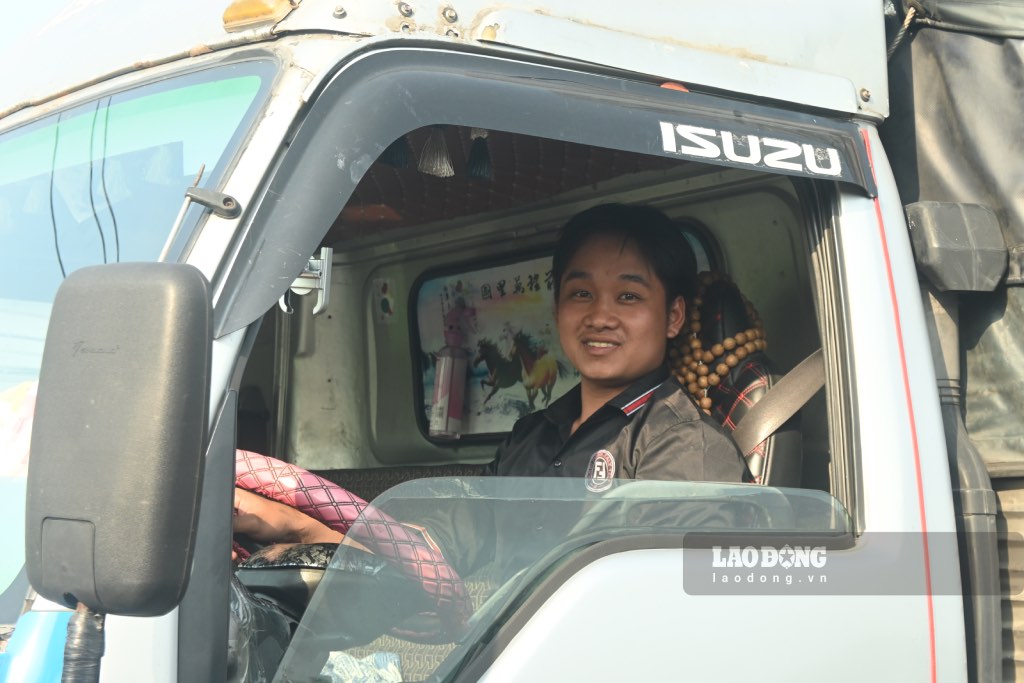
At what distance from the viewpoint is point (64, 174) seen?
76.9 inches

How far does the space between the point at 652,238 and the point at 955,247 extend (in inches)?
27.8

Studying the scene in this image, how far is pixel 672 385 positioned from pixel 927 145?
751mm

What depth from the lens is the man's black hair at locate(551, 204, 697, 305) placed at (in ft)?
9.28

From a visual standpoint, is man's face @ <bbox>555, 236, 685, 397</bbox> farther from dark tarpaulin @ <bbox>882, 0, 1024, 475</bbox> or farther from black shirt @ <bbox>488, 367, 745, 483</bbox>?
dark tarpaulin @ <bbox>882, 0, 1024, 475</bbox>

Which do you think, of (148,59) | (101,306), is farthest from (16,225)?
(101,306)

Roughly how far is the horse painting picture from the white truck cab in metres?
0.60

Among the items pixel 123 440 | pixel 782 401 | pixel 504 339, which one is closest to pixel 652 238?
pixel 782 401

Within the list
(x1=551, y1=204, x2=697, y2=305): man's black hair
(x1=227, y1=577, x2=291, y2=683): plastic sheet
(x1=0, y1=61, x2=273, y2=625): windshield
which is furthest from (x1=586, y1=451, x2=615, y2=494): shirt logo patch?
(x1=0, y1=61, x2=273, y2=625): windshield

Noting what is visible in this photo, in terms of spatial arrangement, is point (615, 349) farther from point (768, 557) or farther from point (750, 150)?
point (768, 557)

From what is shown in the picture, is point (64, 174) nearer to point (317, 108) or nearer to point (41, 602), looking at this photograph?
point (317, 108)

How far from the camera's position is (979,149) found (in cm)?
255

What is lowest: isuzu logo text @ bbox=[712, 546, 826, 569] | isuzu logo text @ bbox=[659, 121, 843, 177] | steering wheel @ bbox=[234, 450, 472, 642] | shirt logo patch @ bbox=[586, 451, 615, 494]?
steering wheel @ bbox=[234, 450, 472, 642]

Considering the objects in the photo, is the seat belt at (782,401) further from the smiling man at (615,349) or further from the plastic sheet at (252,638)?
the plastic sheet at (252,638)

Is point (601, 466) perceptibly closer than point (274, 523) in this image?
No
